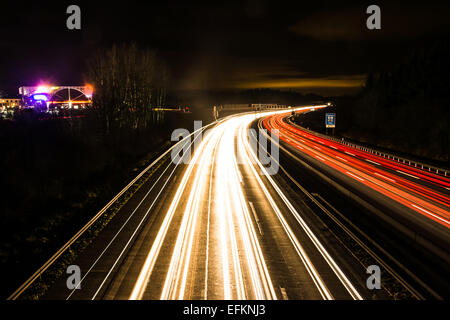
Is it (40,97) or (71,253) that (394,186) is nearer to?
(71,253)

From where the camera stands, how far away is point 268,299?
8586 mm

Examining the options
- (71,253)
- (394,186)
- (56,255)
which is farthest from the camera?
(394,186)

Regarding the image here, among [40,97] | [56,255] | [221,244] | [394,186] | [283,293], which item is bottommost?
[283,293]

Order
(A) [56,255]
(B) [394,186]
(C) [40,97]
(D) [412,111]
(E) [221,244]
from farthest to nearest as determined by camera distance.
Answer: (C) [40,97], (D) [412,111], (B) [394,186], (E) [221,244], (A) [56,255]

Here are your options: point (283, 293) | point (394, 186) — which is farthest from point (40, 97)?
point (283, 293)

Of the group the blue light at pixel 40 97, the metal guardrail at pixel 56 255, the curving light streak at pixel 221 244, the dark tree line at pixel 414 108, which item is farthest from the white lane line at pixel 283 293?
the blue light at pixel 40 97

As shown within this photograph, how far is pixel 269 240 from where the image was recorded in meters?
12.3

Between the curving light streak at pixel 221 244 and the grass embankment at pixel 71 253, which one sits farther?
the curving light streak at pixel 221 244

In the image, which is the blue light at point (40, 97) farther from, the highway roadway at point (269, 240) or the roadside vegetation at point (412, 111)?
the highway roadway at point (269, 240)

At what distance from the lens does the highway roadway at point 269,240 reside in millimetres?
9086

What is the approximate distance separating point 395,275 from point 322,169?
16.0 meters

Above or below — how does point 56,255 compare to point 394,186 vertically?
below
